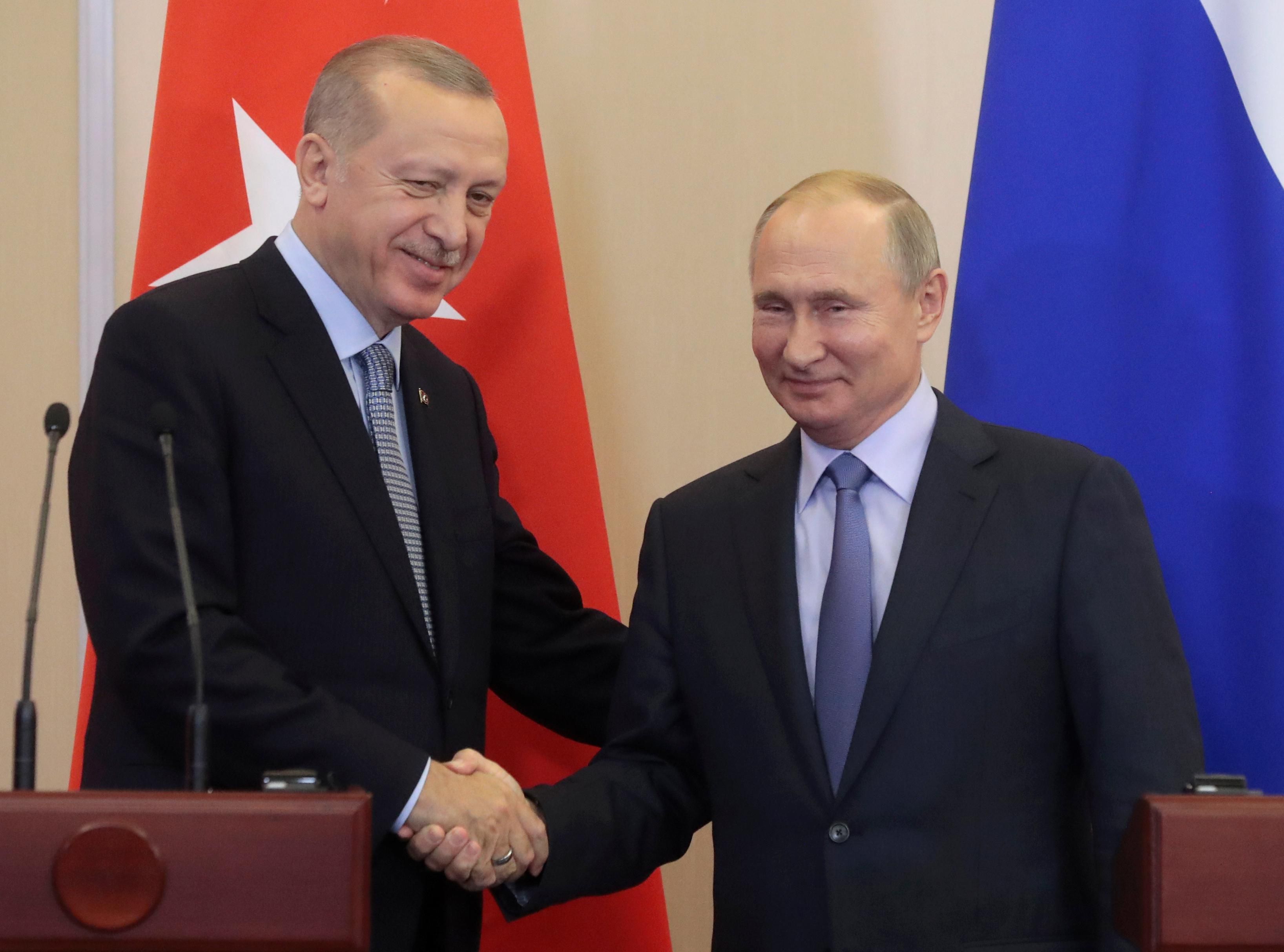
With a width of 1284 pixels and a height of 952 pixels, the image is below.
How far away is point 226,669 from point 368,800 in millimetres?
613

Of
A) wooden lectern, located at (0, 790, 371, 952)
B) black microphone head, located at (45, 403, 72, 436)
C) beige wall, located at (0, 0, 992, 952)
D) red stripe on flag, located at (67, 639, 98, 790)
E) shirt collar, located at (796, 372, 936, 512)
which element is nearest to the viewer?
wooden lectern, located at (0, 790, 371, 952)

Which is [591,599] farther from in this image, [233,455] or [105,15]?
[105,15]

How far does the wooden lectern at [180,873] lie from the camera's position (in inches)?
47.9

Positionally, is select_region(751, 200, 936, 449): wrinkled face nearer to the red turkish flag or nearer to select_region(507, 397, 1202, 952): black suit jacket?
select_region(507, 397, 1202, 952): black suit jacket

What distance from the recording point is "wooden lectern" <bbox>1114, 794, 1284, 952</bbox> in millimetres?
1269

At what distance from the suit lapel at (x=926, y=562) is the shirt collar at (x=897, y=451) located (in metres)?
0.03

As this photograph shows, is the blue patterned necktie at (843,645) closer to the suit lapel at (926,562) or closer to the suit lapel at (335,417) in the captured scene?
the suit lapel at (926,562)

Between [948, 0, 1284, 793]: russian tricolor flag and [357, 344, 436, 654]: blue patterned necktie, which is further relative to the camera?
[948, 0, 1284, 793]: russian tricolor flag

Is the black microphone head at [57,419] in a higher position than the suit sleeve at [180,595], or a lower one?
higher

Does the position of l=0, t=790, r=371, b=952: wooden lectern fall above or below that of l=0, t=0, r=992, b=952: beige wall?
below

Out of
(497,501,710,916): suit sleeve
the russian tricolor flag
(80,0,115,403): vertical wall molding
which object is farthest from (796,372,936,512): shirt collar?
(80,0,115,403): vertical wall molding

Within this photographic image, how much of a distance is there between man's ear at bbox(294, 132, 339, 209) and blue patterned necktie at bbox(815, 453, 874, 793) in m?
0.92

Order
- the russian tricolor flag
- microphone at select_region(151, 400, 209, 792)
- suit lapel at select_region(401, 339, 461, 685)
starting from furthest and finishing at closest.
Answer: the russian tricolor flag
suit lapel at select_region(401, 339, 461, 685)
microphone at select_region(151, 400, 209, 792)

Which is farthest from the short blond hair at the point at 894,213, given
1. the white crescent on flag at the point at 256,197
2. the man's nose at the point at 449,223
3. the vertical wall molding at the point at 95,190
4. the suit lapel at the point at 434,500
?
the vertical wall molding at the point at 95,190
